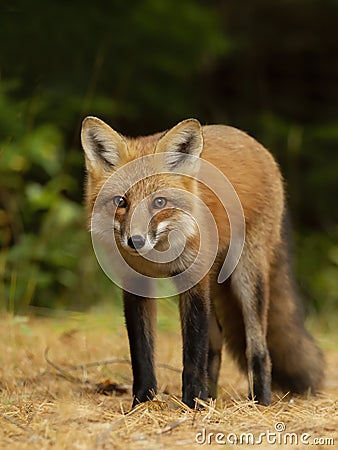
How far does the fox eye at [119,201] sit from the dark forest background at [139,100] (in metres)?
2.47

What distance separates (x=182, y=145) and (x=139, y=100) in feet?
18.3

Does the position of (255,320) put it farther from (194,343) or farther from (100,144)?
(100,144)

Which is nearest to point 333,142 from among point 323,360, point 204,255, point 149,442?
point 323,360

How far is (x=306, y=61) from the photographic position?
11188mm

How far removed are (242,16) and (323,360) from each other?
7037 mm

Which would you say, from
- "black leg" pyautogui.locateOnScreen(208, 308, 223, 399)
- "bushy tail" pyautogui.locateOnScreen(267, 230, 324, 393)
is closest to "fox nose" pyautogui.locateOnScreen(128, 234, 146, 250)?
"black leg" pyautogui.locateOnScreen(208, 308, 223, 399)

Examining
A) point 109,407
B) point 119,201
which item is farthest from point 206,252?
point 109,407

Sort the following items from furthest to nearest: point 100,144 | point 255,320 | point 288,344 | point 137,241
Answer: point 288,344 < point 255,320 < point 100,144 < point 137,241

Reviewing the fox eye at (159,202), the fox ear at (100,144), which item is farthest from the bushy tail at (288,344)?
the fox ear at (100,144)

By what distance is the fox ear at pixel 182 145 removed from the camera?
3762 mm

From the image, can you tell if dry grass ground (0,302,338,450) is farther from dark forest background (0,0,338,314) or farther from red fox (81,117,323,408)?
dark forest background (0,0,338,314)

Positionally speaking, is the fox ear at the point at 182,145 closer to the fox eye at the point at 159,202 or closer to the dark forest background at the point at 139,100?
the fox eye at the point at 159,202

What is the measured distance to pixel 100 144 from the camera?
3945 millimetres

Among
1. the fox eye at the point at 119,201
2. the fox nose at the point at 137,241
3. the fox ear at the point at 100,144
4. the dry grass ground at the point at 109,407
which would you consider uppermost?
the fox ear at the point at 100,144
